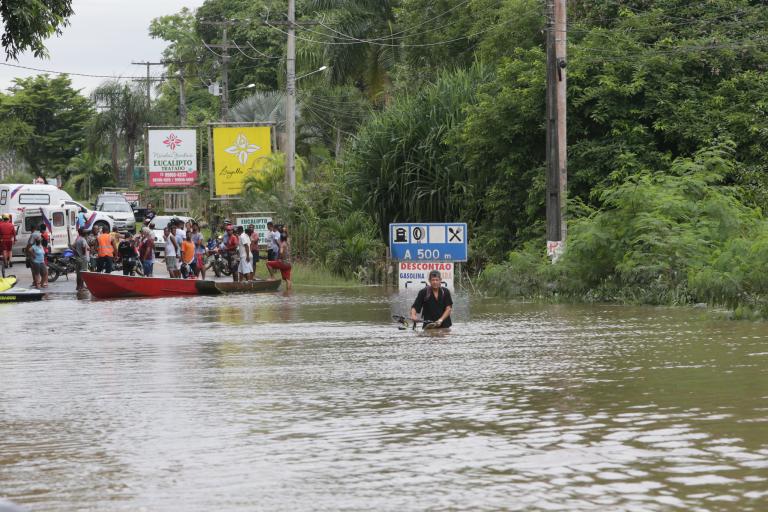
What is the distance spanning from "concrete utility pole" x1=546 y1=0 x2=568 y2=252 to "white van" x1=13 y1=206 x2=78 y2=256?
65.9ft

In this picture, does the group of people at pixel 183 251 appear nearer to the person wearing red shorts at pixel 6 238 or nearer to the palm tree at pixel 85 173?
the person wearing red shorts at pixel 6 238

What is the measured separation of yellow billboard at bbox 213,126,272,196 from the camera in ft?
164

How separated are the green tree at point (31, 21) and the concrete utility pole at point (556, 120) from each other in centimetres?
1145

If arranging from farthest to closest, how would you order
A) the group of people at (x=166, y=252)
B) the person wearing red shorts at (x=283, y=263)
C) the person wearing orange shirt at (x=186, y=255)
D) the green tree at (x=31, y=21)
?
the person wearing orange shirt at (x=186, y=255) → the group of people at (x=166, y=252) → the person wearing red shorts at (x=283, y=263) → the green tree at (x=31, y=21)

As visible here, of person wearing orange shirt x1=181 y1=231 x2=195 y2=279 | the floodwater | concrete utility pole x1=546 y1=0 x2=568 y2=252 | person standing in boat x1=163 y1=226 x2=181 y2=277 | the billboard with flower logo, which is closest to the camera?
the floodwater

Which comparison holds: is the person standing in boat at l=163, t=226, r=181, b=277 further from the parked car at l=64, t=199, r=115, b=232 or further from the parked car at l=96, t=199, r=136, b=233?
the parked car at l=96, t=199, r=136, b=233

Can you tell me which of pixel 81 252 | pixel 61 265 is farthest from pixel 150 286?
pixel 61 265

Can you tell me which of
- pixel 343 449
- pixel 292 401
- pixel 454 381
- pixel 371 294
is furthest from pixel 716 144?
pixel 343 449

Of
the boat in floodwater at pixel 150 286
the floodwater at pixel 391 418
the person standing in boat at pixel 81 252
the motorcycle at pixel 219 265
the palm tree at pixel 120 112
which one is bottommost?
the floodwater at pixel 391 418

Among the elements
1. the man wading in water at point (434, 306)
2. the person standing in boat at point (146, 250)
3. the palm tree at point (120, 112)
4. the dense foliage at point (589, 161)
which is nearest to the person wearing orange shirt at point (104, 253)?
the person standing in boat at point (146, 250)

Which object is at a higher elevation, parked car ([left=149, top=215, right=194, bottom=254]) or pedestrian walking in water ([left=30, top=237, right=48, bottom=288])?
parked car ([left=149, top=215, right=194, bottom=254])

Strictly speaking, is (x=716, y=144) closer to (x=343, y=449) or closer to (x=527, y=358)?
(x=527, y=358)

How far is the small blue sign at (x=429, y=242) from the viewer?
28312 mm

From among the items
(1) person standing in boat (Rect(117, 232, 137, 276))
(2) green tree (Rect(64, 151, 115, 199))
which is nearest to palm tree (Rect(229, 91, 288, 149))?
(1) person standing in boat (Rect(117, 232, 137, 276))
